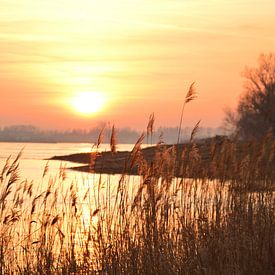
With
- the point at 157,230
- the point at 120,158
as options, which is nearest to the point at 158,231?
the point at 157,230

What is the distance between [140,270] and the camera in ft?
24.2

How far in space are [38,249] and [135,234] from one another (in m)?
1.25

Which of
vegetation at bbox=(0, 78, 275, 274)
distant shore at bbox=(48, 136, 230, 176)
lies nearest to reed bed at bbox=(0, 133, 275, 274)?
vegetation at bbox=(0, 78, 275, 274)

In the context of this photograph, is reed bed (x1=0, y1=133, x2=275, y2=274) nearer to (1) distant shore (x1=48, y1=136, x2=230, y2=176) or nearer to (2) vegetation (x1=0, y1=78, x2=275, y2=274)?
(2) vegetation (x1=0, y1=78, x2=275, y2=274)

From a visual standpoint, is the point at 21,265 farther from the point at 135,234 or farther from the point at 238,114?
the point at 238,114

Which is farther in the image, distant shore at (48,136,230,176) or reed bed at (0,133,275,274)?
distant shore at (48,136,230,176)

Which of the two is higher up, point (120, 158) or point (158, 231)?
point (120, 158)

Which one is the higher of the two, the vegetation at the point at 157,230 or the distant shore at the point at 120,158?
the distant shore at the point at 120,158

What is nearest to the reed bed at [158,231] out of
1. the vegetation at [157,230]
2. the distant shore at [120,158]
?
the vegetation at [157,230]

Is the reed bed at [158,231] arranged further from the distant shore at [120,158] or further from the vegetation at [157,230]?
the distant shore at [120,158]

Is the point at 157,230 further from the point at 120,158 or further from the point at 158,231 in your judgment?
the point at 120,158

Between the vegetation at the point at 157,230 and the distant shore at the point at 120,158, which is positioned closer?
the vegetation at the point at 157,230

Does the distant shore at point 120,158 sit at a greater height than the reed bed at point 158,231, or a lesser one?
greater

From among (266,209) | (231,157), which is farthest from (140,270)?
(231,157)
